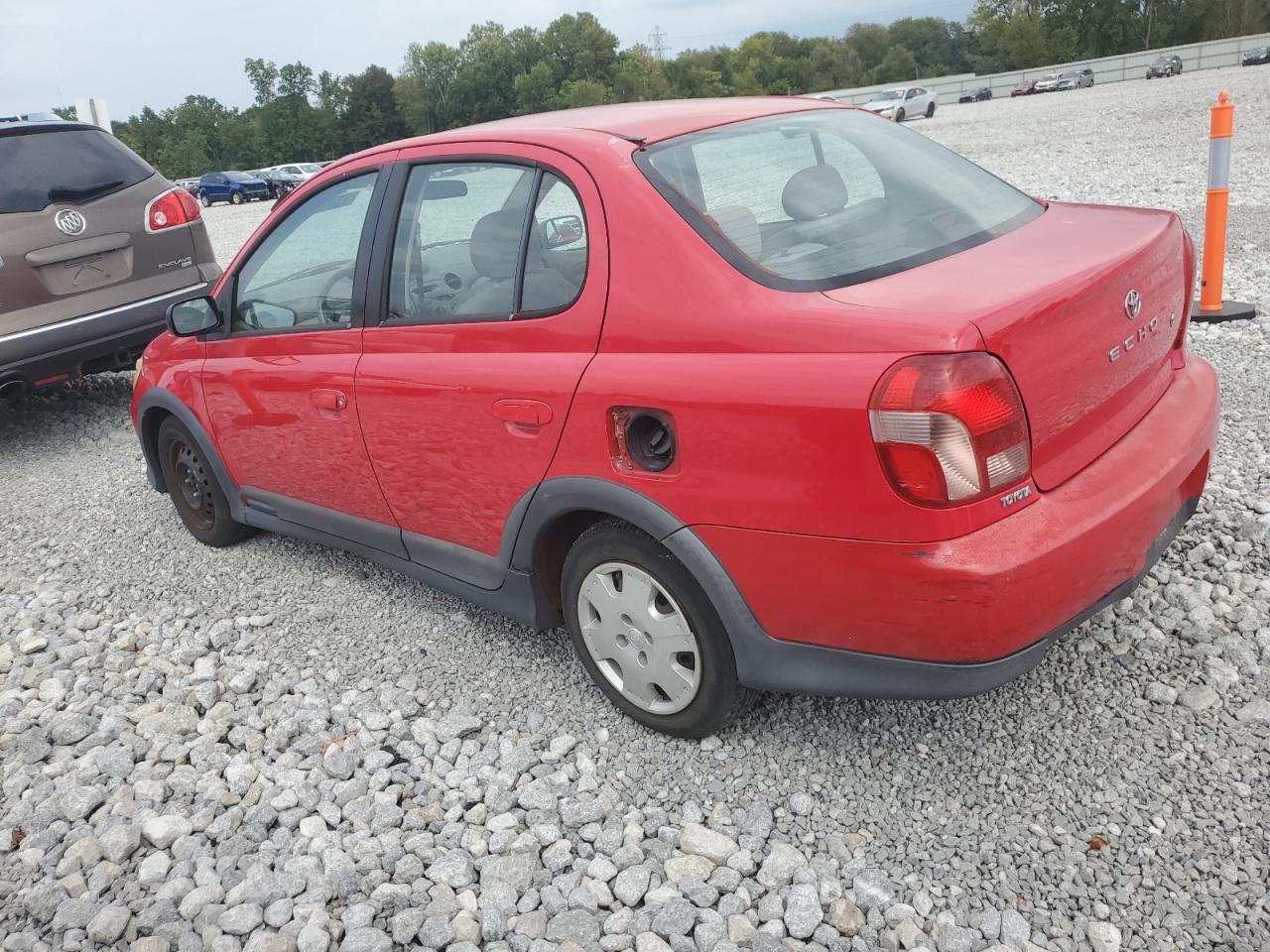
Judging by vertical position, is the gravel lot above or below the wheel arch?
below

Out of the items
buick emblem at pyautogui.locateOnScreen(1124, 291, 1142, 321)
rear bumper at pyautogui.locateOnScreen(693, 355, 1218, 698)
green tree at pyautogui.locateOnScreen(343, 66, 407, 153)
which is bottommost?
rear bumper at pyautogui.locateOnScreen(693, 355, 1218, 698)

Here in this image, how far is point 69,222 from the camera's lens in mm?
6512

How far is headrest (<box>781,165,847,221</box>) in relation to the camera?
117 inches

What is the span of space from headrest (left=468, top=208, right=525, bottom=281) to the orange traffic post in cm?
500

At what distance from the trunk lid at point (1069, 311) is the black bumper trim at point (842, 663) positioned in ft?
1.24

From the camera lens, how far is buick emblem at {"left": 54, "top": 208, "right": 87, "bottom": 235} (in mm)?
6477

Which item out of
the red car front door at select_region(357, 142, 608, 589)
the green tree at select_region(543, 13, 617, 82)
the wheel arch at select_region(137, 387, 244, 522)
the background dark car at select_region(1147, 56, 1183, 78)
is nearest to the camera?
the red car front door at select_region(357, 142, 608, 589)

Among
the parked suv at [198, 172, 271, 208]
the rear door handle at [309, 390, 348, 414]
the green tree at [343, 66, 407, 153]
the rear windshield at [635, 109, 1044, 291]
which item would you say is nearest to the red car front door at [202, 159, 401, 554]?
the rear door handle at [309, 390, 348, 414]

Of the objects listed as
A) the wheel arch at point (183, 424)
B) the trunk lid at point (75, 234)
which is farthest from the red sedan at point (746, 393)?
the trunk lid at point (75, 234)

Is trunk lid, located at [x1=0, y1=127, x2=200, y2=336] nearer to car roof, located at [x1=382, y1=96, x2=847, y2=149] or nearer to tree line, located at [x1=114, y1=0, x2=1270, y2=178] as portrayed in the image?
car roof, located at [x1=382, y1=96, x2=847, y2=149]

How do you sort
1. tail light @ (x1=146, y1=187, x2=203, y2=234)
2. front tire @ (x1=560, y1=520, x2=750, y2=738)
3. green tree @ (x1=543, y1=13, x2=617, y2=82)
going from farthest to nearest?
green tree @ (x1=543, y1=13, x2=617, y2=82) < tail light @ (x1=146, y1=187, x2=203, y2=234) < front tire @ (x1=560, y1=520, x2=750, y2=738)

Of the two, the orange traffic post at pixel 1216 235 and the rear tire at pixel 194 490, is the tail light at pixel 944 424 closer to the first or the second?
the rear tire at pixel 194 490

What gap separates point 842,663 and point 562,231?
1.39m

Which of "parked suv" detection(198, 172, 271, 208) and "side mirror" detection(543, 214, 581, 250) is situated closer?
"side mirror" detection(543, 214, 581, 250)
